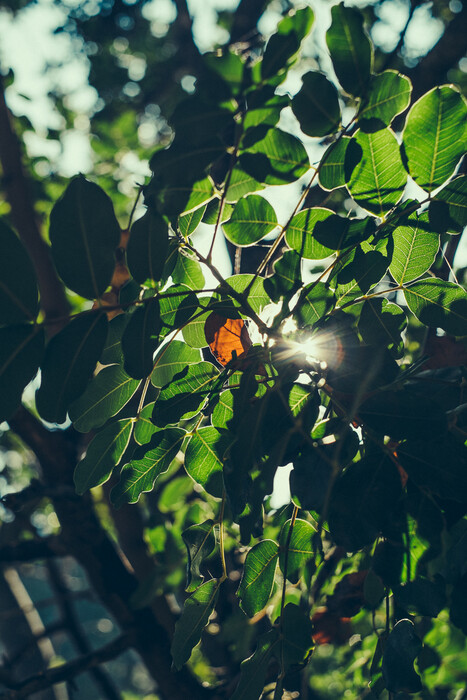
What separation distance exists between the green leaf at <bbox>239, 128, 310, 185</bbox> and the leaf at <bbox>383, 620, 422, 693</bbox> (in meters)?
0.65

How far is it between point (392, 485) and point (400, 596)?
Answer: 205 mm

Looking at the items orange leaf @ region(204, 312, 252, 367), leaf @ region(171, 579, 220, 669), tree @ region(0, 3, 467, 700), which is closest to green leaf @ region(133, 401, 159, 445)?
tree @ region(0, 3, 467, 700)

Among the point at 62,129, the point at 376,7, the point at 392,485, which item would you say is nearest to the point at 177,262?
the point at 392,485

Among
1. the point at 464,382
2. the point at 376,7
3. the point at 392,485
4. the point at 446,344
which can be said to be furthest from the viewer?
the point at 376,7

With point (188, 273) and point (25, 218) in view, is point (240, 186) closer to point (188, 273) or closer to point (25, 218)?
point (188, 273)

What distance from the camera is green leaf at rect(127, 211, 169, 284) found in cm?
66

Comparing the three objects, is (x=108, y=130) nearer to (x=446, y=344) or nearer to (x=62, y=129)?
(x=62, y=129)

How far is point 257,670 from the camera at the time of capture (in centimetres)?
80

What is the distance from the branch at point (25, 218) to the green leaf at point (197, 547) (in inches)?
50.3

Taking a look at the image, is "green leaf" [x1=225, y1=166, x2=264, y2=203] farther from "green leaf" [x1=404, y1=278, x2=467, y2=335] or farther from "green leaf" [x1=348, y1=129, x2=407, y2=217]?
"green leaf" [x1=404, y1=278, x2=467, y2=335]

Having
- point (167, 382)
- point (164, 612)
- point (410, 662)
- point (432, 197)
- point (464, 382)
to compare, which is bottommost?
point (164, 612)

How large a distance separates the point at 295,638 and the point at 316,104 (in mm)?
765

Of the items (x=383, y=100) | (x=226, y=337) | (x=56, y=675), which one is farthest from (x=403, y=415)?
(x=56, y=675)

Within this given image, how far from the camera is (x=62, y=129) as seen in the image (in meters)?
2.88
